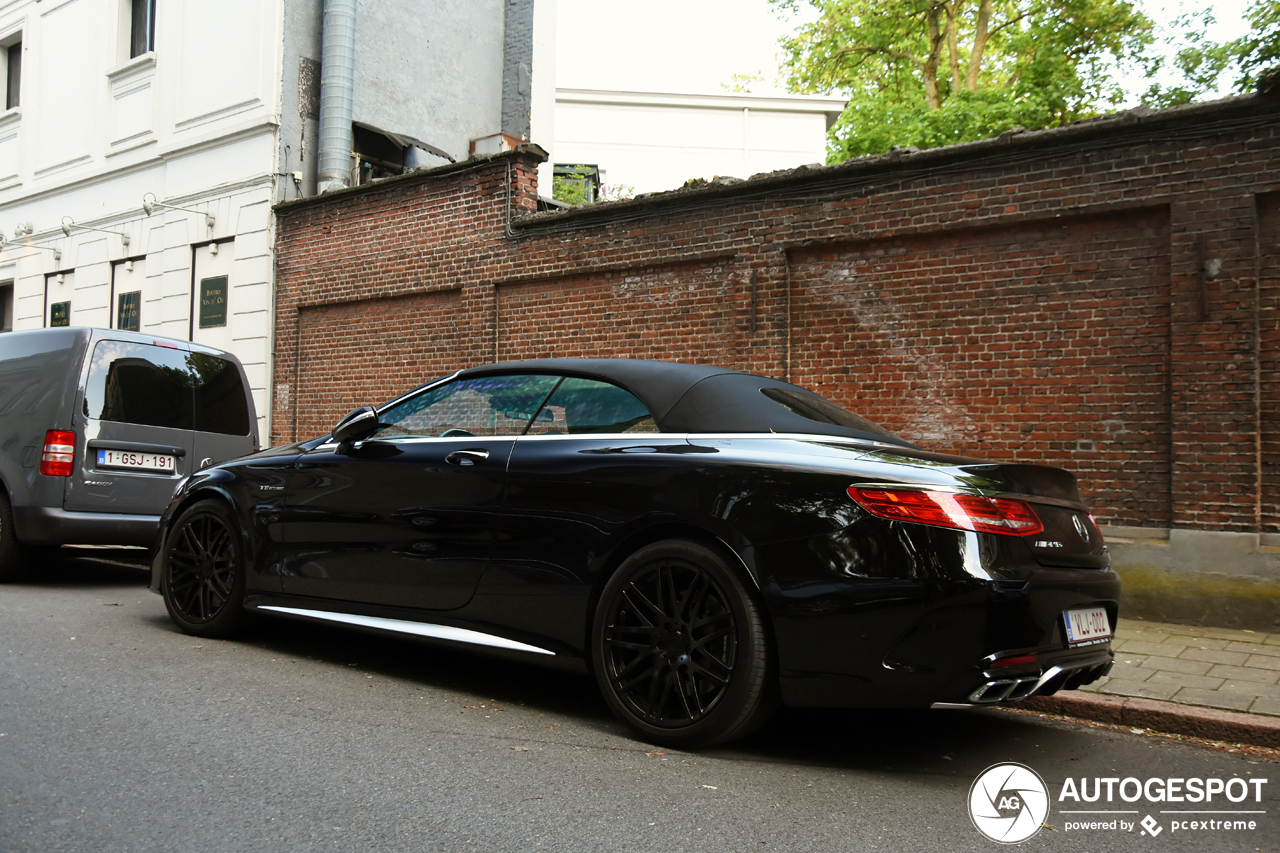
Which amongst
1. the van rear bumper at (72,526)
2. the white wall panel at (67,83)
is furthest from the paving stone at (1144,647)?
the white wall panel at (67,83)

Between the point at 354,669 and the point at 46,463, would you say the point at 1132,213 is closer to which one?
the point at 354,669

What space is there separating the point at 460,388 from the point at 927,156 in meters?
4.71

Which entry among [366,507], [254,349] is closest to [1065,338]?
[366,507]

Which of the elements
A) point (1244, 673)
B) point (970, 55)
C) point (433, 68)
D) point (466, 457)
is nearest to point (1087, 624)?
point (1244, 673)

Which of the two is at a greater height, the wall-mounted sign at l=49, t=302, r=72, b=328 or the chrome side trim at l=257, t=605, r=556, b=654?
the wall-mounted sign at l=49, t=302, r=72, b=328

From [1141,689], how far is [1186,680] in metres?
0.39

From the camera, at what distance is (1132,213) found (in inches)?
277

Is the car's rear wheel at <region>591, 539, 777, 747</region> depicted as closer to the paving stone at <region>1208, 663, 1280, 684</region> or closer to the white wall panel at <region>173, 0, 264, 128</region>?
the paving stone at <region>1208, 663, 1280, 684</region>

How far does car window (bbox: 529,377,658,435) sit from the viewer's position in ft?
13.5

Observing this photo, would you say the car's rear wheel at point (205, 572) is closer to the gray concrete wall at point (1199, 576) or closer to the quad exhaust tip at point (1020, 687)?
the quad exhaust tip at point (1020, 687)

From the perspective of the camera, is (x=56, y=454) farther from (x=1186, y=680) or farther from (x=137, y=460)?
(x=1186, y=680)

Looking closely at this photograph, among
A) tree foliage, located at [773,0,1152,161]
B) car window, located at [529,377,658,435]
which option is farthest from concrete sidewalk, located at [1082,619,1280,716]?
tree foliage, located at [773,0,1152,161]

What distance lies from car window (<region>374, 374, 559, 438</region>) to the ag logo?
2312mm

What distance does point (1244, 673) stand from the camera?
5.17 m
